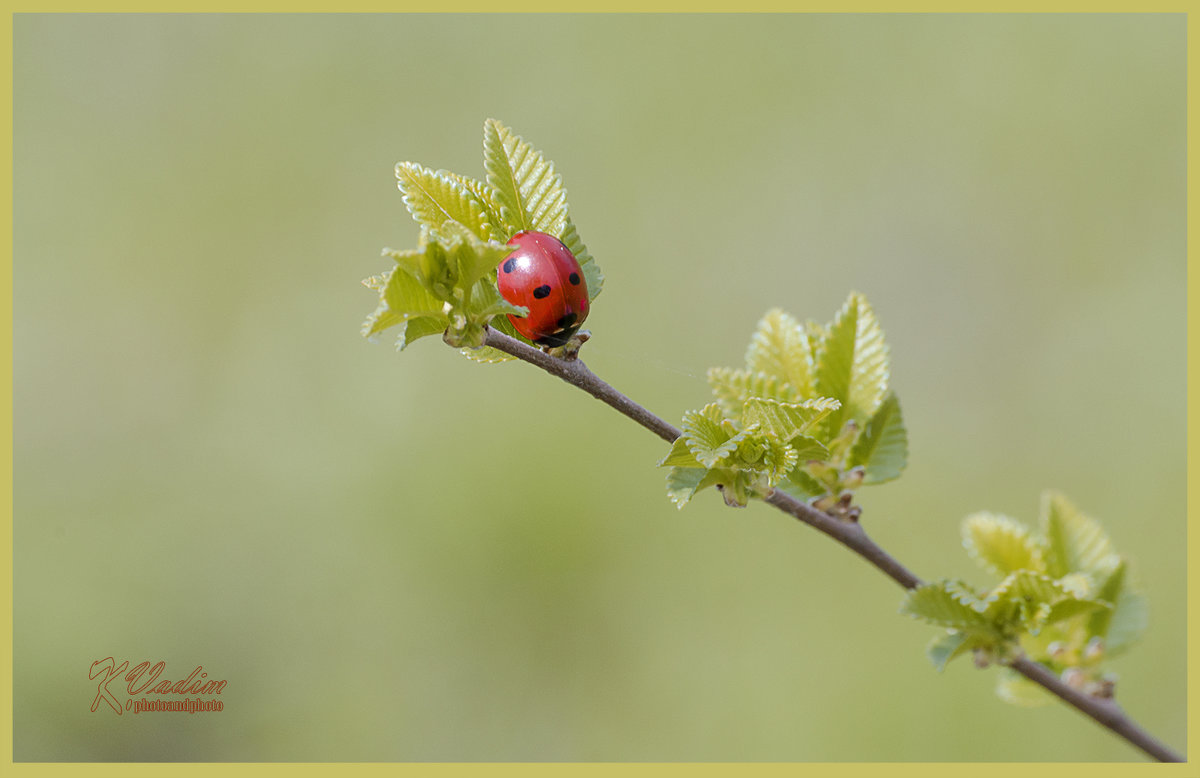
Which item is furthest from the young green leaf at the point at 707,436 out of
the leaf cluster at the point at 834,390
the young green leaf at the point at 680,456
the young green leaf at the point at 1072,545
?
the young green leaf at the point at 1072,545

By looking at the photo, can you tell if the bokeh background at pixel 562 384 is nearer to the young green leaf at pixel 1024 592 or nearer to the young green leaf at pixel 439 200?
the young green leaf at pixel 1024 592

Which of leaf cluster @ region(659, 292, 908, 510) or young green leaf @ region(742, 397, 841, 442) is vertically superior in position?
leaf cluster @ region(659, 292, 908, 510)

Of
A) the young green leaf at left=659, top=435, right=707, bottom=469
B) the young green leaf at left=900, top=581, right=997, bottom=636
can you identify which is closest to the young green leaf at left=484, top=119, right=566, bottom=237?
the young green leaf at left=659, top=435, right=707, bottom=469

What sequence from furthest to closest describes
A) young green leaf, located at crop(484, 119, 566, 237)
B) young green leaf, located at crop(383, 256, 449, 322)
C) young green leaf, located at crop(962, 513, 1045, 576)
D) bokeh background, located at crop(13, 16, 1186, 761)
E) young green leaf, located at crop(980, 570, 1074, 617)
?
bokeh background, located at crop(13, 16, 1186, 761) < young green leaf, located at crop(962, 513, 1045, 576) < young green leaf, located at crop(980, 570, 1074, 617) < young green leaf, located at crop(484, 119, 566, 237) < young green leaf, located at crop(383, 256, 449, 322)

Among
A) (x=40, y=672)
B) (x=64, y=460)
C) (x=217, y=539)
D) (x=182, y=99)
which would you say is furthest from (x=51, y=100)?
(x=40, y=672)

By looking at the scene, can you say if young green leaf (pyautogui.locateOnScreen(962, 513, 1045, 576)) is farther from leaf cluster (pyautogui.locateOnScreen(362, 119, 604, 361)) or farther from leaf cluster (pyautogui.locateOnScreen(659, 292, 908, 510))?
leaf cluster (pyautogui.locateOnScreen(362, 119, 604, 361))

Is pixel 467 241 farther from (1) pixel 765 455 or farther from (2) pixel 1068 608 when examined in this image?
(2) pixel 1068 608

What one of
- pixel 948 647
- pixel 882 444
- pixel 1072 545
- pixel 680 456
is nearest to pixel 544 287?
pixel 680 456
